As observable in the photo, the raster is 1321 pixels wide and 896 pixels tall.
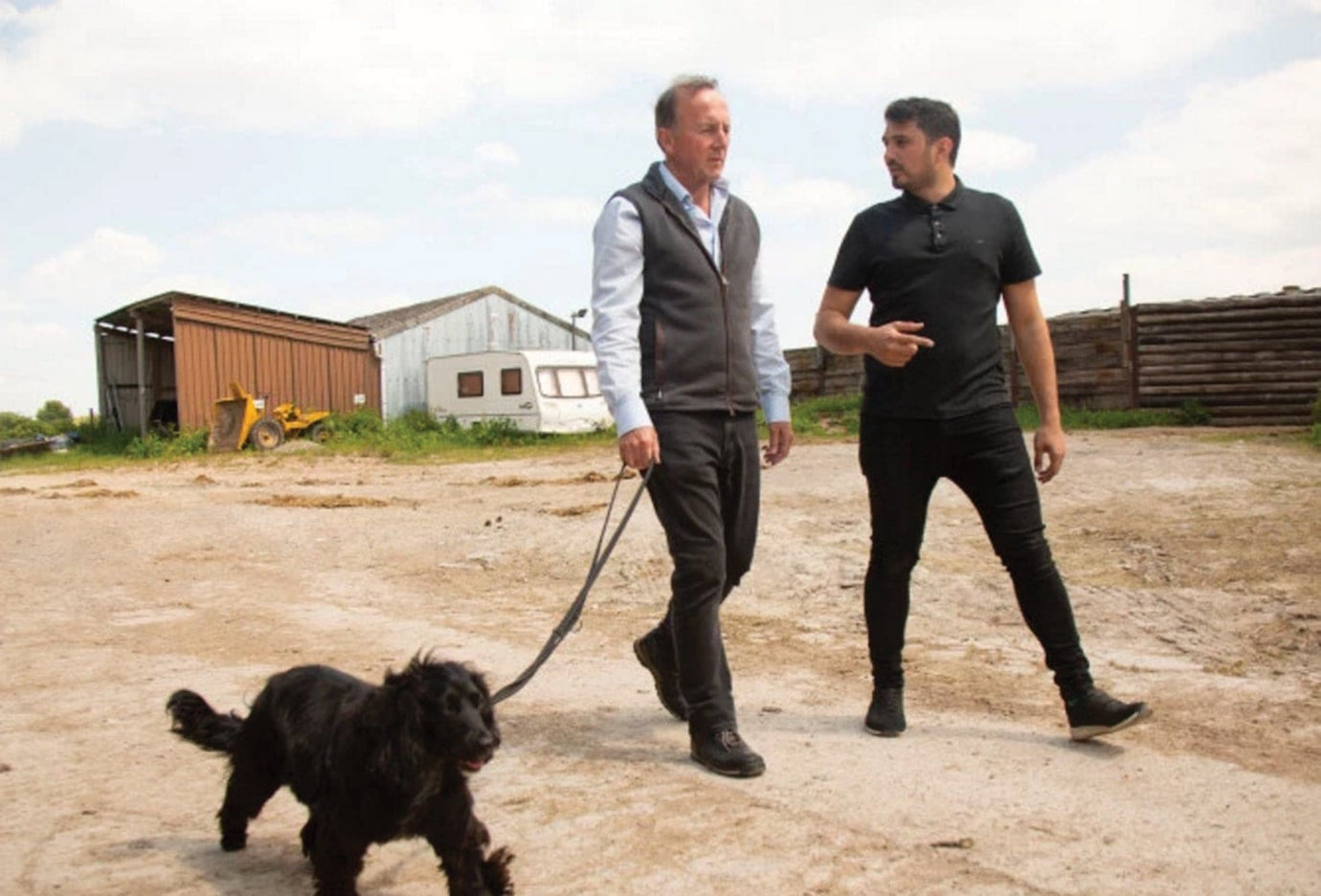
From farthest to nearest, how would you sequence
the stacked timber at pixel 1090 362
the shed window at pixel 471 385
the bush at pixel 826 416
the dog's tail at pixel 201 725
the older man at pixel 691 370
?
the shed window at pixel 471 385 → the bush at pixel 826 416 → the stacked timber at pixel 1090 362 → the older man at pixel 691 370 → the dog's tail at pixel 201 725

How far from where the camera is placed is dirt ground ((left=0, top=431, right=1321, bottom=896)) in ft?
9.23

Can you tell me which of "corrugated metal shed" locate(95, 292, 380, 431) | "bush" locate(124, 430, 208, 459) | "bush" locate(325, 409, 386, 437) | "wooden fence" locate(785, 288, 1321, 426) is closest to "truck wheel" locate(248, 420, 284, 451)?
"bush" locate(124, 430, 208, 459)

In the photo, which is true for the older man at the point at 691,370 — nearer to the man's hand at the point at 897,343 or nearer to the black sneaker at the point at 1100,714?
the man's hand at the point at 897,343

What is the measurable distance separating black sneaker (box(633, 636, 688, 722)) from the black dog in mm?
1411

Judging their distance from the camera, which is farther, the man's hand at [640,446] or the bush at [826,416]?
the bush at [826,416]

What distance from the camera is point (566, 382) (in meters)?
25.8

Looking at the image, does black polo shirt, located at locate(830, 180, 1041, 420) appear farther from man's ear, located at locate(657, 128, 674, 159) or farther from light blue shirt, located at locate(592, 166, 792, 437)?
man's ear, located at locate(657, 128, 674, 159)

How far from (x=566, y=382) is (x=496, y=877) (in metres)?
23.3

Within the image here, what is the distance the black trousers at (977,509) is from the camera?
371 cm

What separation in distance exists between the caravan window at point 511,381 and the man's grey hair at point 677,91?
2177 cm

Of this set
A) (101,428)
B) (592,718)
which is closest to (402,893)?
(592,718)

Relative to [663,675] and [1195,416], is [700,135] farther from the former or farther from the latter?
[1195,416]

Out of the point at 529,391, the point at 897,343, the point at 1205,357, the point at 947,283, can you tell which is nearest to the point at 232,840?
the point at 897,343

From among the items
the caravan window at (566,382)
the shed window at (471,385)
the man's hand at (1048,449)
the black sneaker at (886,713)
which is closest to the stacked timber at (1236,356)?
the caravan window at (566,382)
